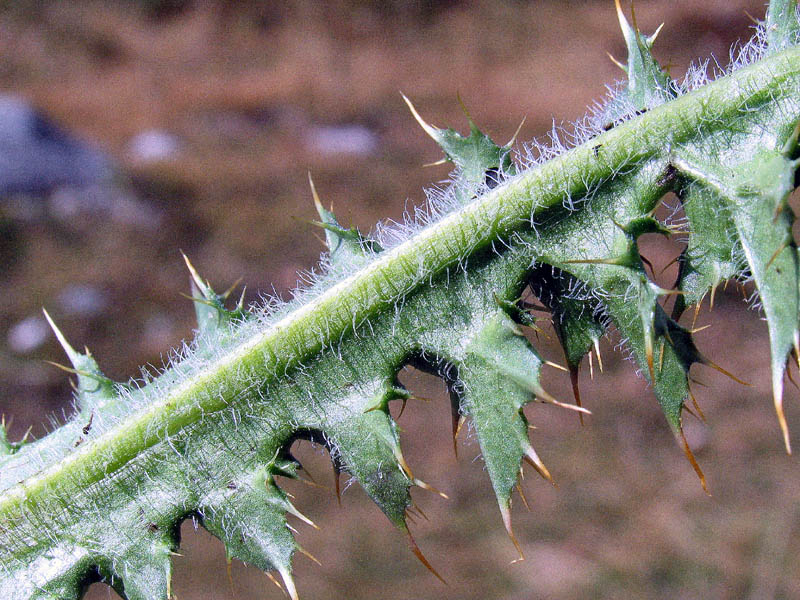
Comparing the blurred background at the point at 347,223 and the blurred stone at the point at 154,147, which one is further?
the blurred stone at the point at 154,147

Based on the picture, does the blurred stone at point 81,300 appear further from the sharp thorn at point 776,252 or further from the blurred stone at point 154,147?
the sharp thorn at point 776,252

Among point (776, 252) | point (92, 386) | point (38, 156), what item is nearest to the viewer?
point (776, 252)

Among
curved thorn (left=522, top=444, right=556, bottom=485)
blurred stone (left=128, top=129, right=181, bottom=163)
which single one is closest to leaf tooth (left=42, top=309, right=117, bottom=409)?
curved thorn (left=522, top=444, right=556, bottom=485)

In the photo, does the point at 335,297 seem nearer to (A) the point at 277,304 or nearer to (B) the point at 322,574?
(A) the point at 277,304

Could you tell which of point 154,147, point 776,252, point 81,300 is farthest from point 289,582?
point 154,147

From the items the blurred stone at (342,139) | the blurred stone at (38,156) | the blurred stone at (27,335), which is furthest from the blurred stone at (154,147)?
the blurred stone at (27,335)

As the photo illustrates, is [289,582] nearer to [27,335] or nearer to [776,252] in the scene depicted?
[776,252]

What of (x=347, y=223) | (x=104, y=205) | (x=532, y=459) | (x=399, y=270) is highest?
(x=399, y=270)
